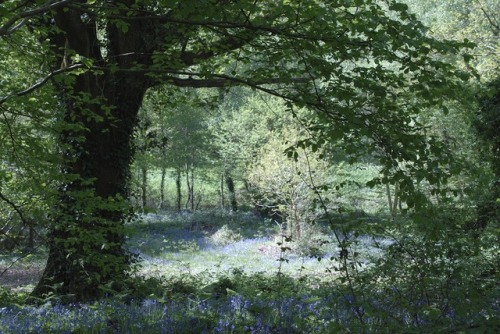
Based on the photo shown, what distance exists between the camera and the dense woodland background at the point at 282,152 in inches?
152

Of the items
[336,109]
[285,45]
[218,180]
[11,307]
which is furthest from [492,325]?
[218,180]

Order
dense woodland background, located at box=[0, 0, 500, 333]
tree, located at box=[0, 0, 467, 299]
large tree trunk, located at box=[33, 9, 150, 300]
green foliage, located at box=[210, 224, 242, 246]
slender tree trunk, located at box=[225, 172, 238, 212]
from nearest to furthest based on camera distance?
tree, located at box=[0, 0, 467, 299], dense woodland background, located at box=[0, 0, 500, 333], large tree trunk, located at box=[33, 9, 150, 300], green foliage, located at box=[210, 224, 242, 246], slender tree trunk, located at box=[225, 172, 238, 212]

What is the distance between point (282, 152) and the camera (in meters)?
5.65

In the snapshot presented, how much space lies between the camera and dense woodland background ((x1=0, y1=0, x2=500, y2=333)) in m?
3.87

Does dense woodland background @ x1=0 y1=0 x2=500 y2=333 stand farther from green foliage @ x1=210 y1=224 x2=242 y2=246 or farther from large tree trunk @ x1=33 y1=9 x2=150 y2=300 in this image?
green foliage @ x1=210 y1=224 x2=242 y2=246

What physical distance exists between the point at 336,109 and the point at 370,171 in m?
35.0

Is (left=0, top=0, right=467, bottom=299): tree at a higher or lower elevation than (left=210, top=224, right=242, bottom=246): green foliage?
higher

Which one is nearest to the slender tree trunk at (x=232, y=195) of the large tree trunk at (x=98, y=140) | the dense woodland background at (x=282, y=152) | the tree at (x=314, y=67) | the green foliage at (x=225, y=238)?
the green foliage at (x=225, y=238)

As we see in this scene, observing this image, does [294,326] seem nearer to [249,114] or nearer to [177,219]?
[177,219]

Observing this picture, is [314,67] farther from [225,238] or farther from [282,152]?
[225,238]

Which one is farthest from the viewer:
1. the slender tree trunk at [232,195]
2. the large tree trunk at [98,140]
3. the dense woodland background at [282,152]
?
the slender tree trunk at [232,195]

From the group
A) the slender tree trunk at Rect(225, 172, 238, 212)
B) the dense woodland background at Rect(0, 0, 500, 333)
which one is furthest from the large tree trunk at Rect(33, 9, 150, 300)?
the slender tree trunk at Rect(225, 172, 238, 212)

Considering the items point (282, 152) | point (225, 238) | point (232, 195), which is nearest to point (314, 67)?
point (282, 152)

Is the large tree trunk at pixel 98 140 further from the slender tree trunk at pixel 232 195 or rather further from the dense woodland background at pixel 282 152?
the slender tree trunk at pixel 232 195
